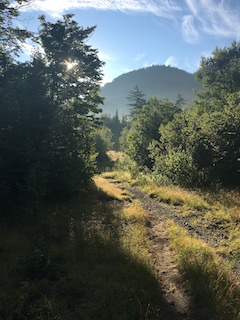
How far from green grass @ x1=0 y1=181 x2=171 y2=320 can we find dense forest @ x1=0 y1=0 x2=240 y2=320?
26mm

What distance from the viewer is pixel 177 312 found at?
189 inches

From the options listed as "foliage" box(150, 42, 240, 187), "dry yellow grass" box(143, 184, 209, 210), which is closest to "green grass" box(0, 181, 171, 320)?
"dry yellow grass" box(143, 184, 209, 210)

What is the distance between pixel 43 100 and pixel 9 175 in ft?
12.9

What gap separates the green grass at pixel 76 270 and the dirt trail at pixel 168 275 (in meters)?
0.26

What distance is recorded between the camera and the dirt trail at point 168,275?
192 inches

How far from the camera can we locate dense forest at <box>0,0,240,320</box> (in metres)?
5.09

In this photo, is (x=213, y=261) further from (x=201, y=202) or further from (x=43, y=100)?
(x=43, y=100)

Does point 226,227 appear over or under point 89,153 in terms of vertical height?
under

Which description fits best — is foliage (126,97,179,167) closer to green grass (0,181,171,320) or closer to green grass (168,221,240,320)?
green grass (0,181,171,320)

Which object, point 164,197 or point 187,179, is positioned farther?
point 187,179

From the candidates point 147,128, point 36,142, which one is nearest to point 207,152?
point 36,142

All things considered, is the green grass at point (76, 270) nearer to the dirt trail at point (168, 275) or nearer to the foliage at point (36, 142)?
the dirt trail at point (168, 275)

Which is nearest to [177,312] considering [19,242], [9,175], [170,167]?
[19,242]

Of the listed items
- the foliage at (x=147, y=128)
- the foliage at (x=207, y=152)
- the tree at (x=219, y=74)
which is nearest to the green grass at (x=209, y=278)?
the foliage at (x=207, y=152)
